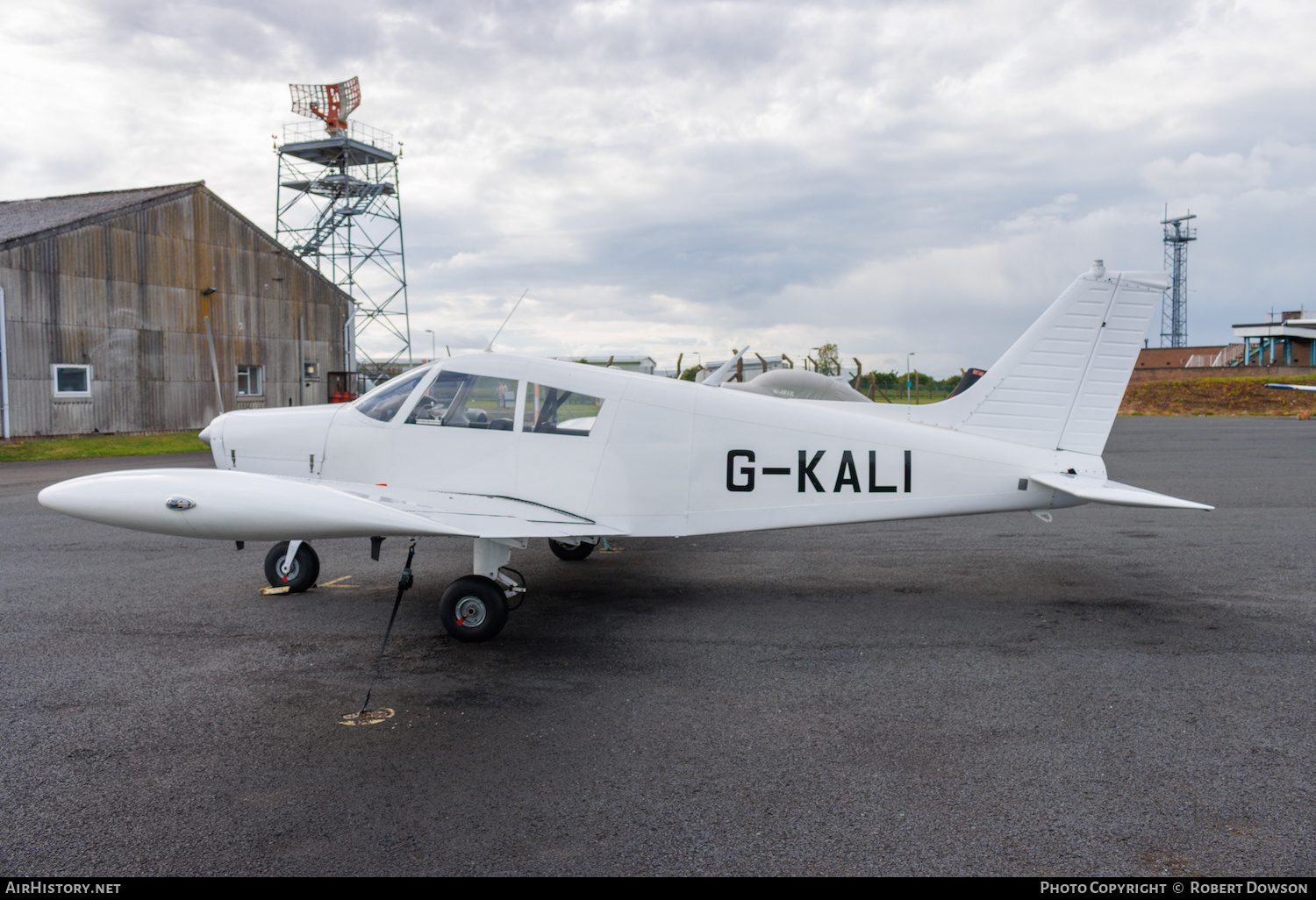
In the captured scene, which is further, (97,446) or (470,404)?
(97,446)

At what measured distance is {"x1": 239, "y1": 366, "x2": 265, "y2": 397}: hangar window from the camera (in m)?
31.2

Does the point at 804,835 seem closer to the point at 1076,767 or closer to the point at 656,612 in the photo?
the point at 1076,767

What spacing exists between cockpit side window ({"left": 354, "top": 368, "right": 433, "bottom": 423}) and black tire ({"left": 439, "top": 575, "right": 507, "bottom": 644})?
5.88 feet

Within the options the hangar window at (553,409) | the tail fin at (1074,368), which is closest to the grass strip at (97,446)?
the hangar window at (553,409)

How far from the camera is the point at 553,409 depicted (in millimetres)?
6559

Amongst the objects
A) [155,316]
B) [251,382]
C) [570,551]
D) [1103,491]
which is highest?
[155,316]

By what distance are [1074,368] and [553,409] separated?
15.0 feet

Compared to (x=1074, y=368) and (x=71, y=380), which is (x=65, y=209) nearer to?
(x=71, y=380)

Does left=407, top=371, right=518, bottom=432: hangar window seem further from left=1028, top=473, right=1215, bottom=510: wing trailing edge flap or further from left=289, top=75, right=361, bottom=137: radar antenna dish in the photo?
left=289, top=75, right=361, bottom=137: radar antenna dish

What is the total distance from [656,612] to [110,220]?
91.0 ft

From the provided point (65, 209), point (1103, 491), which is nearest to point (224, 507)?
point (1103, 491)

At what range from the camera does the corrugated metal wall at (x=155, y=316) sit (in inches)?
953

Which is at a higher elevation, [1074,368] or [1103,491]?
[1074,368]

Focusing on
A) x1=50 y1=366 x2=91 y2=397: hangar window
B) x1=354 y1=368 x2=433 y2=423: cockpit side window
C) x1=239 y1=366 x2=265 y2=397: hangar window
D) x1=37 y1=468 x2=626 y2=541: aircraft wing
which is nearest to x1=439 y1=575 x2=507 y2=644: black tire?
x1=37 y1=468 x2=626 y2=541: aircraft wing
